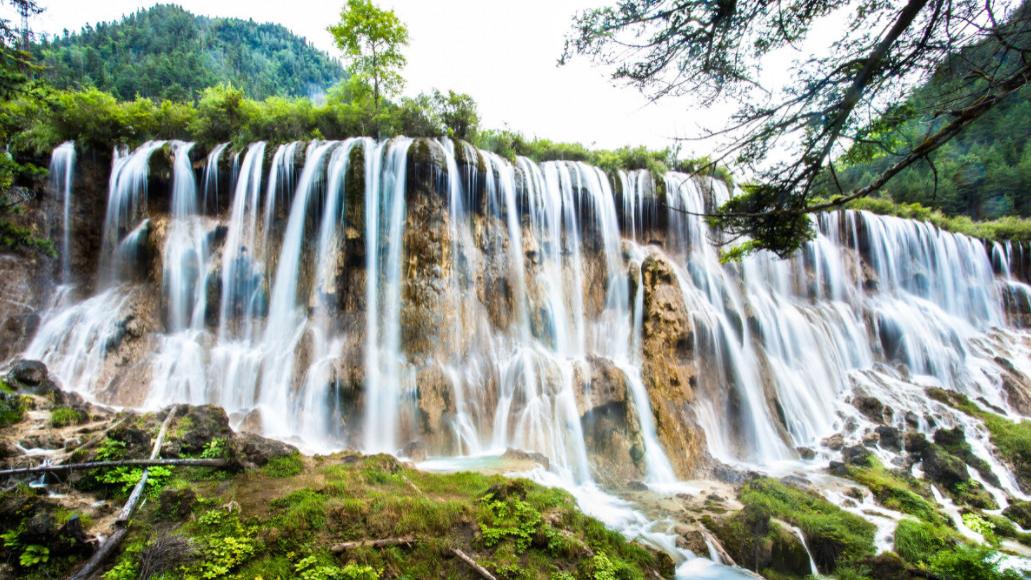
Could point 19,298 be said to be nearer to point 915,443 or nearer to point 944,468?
point 944,468

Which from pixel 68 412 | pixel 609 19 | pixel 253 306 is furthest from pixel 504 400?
pixel 609 19

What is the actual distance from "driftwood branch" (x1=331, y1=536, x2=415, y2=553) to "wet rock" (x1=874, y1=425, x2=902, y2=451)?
43.7 ft

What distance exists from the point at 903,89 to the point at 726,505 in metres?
7.07

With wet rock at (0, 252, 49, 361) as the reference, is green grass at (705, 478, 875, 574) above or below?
below

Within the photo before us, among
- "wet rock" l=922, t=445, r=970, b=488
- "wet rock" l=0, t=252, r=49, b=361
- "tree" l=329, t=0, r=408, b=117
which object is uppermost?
"tree" l=329, t=0, r=408, b=117

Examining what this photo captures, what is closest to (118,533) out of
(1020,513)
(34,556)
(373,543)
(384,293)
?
(34,556)

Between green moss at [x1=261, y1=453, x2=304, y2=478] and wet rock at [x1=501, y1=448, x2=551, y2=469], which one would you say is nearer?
green moss at [x1=261, y1=453, x2=304, y2=478]

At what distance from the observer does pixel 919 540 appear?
7.29 m

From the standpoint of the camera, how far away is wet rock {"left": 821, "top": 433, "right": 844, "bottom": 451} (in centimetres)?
1236

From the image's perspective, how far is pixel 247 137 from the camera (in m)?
14.4

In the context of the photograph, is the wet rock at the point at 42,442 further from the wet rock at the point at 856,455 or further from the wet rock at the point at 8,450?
the wet rock at the point at 856,455

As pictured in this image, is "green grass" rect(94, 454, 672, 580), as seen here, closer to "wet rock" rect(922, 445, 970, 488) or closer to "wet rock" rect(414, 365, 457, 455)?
"wet rock" rect(414, 365, 457, 455)

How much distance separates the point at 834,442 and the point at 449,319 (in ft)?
36.3

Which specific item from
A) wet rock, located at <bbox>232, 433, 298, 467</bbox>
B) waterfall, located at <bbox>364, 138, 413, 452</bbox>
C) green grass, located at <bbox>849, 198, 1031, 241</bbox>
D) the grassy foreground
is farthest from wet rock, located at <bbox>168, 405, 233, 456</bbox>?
green grass, located at <bbox>849, 198, 1031, 241</bbox>
